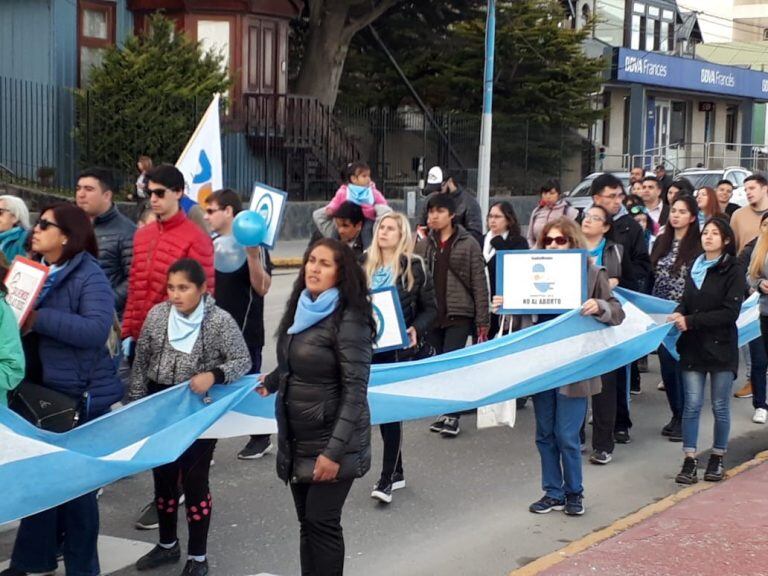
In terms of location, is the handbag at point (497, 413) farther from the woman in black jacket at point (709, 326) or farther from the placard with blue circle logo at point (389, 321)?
the woman in black jacket at point (709, 326)

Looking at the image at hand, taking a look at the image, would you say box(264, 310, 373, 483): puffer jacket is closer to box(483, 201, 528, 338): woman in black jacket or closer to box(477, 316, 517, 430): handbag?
box(477, 316, 517, 430): handbag

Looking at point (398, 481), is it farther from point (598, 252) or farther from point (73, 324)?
point (73, 324)

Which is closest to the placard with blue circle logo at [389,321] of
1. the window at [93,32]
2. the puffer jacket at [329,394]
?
the puffer jacket at [329,394]

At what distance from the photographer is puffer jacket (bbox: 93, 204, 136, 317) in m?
6.81

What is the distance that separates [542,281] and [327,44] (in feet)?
76.5

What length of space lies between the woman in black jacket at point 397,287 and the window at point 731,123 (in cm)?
5025

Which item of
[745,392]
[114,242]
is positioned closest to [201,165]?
[114,242]

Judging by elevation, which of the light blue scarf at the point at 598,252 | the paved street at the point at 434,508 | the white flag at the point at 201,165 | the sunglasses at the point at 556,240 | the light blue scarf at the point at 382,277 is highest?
the white flag at the point at 201,165

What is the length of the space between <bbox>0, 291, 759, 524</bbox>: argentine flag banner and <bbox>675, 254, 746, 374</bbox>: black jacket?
1.54 ft

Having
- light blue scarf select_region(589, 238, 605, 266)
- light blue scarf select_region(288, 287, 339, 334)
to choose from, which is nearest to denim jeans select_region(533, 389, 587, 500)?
light blue scarf select_region(589, 238, 605, 266)

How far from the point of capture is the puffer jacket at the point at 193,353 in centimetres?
584

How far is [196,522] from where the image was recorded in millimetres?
5762

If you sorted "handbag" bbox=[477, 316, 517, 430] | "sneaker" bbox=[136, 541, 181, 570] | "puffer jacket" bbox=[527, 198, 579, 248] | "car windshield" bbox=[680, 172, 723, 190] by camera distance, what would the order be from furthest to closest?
"car windshield" bbox=[680, 172, 723, 190], "puffer jacket" bbox=[527, 198, 579, 248], "handbag" bbox=[477, 316, 517, 430], "sneaker" bbox=[136, 541, 181, 570]

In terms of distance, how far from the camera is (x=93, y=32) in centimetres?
2575
